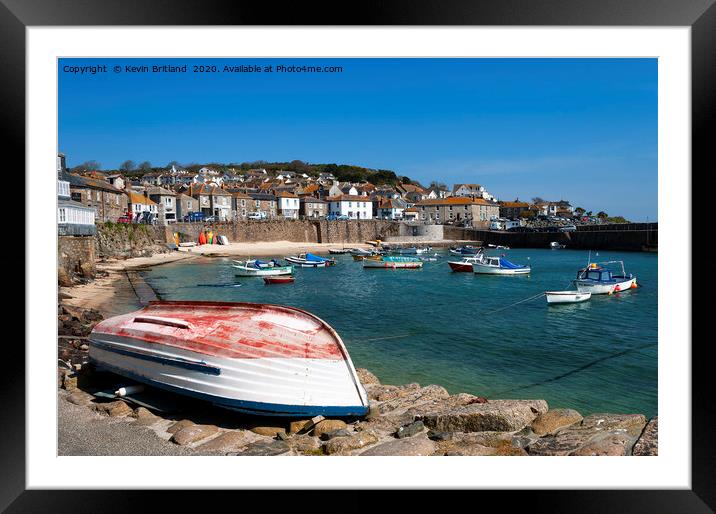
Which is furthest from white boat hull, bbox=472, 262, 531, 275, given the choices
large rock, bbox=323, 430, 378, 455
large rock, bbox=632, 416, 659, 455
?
large rock, bbox=323, 430, 378, 455

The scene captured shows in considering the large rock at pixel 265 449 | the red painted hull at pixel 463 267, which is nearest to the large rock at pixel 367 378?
the large rock at pixel 265 449

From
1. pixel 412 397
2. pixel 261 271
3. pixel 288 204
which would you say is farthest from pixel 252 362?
pixel 288 204

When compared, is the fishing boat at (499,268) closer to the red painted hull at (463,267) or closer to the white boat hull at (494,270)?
the white boat hull at (494,270)

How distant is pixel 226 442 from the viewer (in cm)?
374

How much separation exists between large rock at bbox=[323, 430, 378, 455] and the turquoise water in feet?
8.47

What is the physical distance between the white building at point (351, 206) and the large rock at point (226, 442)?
3615 centimetres

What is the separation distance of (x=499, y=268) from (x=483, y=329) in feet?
37.1

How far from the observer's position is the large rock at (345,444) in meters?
3.62

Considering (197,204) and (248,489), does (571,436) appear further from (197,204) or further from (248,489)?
(197,204)

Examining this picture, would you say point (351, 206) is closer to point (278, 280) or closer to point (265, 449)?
point (278, 280)

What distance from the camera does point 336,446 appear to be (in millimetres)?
3617

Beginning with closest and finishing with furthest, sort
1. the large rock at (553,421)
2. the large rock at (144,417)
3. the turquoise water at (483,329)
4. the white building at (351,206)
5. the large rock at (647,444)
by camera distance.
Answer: the large rock at (647,444)
the large rock at (144,417)
the large rock at (553,421)
the turquoise water at (483,329)
the white building at (351,206)

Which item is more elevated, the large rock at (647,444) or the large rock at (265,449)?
the large rock at (647,444)
